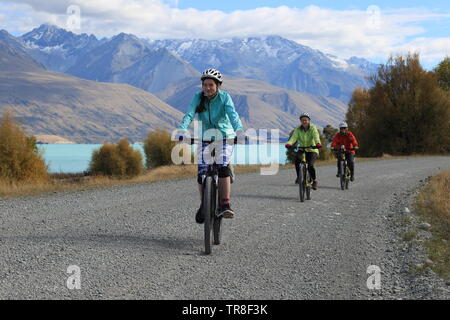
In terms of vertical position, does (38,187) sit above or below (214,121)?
below

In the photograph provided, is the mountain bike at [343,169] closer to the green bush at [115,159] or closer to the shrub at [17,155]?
the shrub at [17,155]

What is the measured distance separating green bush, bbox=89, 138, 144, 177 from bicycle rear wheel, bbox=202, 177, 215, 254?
140 feet

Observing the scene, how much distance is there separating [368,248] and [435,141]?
43142 mm

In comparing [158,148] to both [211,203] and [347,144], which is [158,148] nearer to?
[347,144]

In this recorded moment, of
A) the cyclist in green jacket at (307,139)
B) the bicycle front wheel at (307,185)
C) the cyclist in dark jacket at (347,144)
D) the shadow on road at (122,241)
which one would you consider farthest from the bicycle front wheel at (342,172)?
the shadow on road at (122,241)

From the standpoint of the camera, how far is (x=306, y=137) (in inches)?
512

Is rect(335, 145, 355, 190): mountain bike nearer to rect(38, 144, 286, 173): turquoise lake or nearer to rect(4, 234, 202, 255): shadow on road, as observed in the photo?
rect(38, 144, 286, 173): turquoise lake

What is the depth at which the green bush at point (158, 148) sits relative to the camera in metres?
48.2

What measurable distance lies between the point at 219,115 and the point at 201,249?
190cm

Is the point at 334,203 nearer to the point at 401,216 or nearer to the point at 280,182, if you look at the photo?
the point at 401,216

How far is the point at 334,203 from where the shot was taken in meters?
12.1

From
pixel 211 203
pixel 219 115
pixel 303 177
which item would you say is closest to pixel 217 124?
pixel 219 115

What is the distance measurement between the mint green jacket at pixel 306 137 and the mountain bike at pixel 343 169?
9.03 ft
